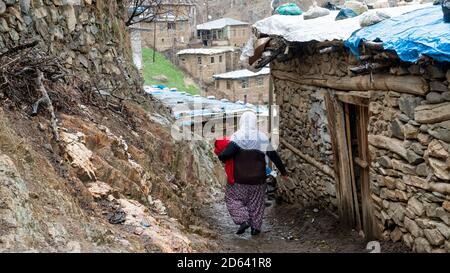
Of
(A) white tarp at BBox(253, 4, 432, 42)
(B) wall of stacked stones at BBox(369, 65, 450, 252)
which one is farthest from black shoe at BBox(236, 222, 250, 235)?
(A) white tarp at BBox(253, 4, 432, 42)

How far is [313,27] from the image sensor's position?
18.7 feet

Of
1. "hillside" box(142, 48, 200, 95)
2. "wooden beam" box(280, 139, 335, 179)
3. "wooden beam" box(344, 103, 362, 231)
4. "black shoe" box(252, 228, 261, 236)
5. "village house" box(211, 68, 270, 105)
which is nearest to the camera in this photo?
"wooden beam" box(344, 103, 362, 231)

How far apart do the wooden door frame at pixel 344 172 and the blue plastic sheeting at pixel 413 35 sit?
3.33 feet

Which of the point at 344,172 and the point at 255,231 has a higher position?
the point at 344,172

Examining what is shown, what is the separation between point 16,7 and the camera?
6.09 m

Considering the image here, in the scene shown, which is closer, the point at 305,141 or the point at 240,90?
the point at 305,141

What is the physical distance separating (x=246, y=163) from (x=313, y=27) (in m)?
1.79

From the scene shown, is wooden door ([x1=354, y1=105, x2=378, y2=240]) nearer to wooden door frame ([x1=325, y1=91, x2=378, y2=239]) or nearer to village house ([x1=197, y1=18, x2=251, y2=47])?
wooden door frame ([x1=325, y1=91, x2=378, y2=239])

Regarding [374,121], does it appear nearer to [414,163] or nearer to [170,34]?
[414,163]

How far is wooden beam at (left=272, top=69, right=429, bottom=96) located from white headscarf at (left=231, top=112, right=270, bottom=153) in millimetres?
990

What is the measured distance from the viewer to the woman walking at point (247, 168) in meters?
5.83

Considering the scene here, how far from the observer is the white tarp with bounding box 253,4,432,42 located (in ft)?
16.4

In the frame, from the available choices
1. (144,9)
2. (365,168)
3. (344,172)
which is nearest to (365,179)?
(365,168)
